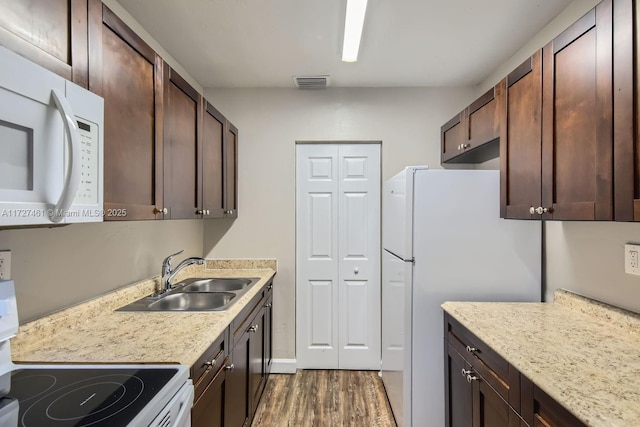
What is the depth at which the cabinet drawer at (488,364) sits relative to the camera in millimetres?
1150

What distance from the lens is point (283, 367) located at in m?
2.84

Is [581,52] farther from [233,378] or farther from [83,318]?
[83,318]

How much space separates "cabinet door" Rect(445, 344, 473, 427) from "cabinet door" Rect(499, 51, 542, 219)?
31.9 inches

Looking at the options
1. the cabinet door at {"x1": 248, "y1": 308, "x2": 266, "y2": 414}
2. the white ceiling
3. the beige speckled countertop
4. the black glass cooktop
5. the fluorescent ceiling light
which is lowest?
the cabinet door at {"x1": 248, "y1": 308, "x2": 266, "y2": 414}

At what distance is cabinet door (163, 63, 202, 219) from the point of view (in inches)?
61.5

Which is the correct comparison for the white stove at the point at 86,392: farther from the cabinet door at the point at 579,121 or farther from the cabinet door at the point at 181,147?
the cabinet door at the point at 579,121

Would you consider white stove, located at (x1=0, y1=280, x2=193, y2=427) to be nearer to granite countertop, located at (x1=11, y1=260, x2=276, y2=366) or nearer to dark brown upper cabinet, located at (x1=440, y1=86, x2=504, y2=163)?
granite countertop, located at (x1=11, y1=260, x2=276, y2=366)

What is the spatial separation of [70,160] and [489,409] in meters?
1.74

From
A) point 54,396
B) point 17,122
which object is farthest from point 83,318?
point 17,122

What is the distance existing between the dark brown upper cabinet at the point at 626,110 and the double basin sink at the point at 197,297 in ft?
5.64

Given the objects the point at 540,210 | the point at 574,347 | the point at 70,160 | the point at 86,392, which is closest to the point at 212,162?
the point at 70,160

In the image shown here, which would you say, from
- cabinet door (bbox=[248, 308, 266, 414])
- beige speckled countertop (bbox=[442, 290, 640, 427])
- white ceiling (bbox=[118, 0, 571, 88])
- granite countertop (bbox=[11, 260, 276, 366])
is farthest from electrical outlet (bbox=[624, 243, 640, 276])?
cabinet door (bbox=[248, 308, 266, 414])

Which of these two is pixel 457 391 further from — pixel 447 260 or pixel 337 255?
pixel 337 255

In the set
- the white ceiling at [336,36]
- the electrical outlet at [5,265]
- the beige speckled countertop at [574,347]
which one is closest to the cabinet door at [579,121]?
the beige speckled countertop at [574,347]
